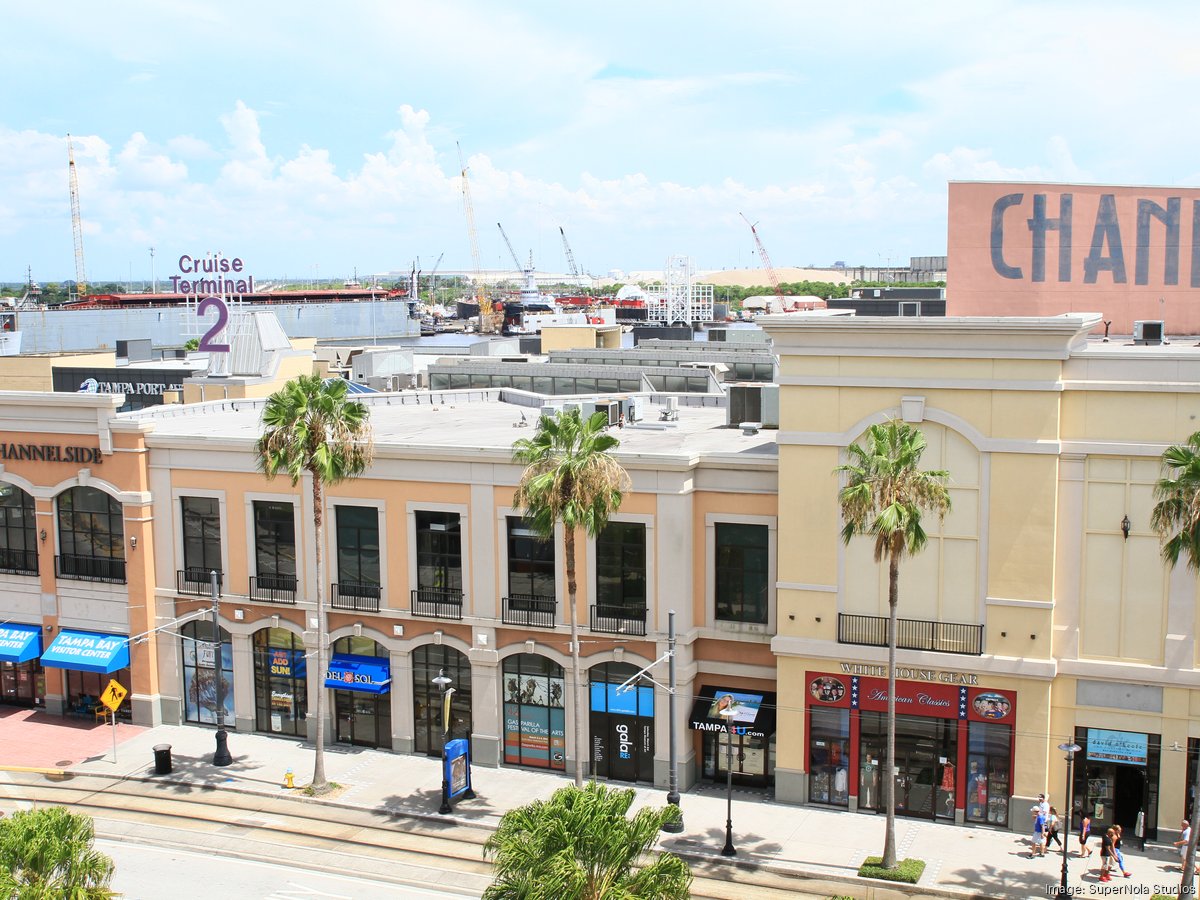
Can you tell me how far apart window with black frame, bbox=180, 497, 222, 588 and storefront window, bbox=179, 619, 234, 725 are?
183cm

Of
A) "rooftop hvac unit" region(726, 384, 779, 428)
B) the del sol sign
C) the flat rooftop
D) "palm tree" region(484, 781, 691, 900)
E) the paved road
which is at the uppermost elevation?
"rooftop hvac unit" region(726, 384, 779, 428)

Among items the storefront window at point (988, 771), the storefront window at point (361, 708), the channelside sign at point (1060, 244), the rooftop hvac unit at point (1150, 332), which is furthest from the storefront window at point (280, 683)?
the rooftop hvac unit at point (1150, 332)

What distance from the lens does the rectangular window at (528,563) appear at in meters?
42.3

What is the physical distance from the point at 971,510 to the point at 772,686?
29.3 feet

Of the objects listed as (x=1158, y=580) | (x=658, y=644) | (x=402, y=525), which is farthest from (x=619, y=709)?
(x=1158, y=580)

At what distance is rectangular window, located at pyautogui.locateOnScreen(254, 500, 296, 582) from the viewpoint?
150ft

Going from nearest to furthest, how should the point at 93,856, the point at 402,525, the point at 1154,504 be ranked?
1. the point at 93,856
2. the point at 1154,504
3. the point at 402,525

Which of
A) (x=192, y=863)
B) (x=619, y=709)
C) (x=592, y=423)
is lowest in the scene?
(x=192, y=863)

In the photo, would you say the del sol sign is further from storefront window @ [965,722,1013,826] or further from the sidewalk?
storefront window @ [965,722,1013,826]

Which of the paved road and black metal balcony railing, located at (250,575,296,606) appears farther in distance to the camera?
black metal balcony railing, located at (250,575,296,606)

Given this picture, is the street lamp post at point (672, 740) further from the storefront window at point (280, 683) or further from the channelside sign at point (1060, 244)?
the storefront window at point (280, 683)

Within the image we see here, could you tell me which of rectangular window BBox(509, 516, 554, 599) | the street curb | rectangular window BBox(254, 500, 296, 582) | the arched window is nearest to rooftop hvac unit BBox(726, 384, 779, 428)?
rectangular window BBox(509, 516, 554, 599)

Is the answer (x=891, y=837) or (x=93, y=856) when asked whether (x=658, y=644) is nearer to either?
(x=891, y=837)

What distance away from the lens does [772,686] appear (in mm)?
41031
